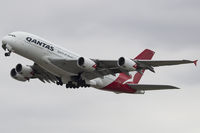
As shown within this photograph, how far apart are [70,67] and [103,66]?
314 centimetres

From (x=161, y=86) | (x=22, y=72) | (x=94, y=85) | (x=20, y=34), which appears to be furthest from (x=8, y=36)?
(x=161, y=86)

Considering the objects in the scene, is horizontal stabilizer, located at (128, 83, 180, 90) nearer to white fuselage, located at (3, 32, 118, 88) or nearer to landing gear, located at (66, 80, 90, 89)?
landing gear, located at (66, 80, 90, 89)

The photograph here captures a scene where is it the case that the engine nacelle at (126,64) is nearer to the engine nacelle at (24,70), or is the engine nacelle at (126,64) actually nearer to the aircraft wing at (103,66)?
the aircraft wing at (103,66)

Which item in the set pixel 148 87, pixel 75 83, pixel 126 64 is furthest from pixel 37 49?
pixel 148 87

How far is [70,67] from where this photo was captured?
2079 inches

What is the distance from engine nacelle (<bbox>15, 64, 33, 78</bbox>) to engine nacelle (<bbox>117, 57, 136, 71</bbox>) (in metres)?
10.3

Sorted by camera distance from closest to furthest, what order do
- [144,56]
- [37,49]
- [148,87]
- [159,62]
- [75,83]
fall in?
1. [159,62]
2. [37,49]
3. [75,83]
4. [148,87]
5. [144,56]

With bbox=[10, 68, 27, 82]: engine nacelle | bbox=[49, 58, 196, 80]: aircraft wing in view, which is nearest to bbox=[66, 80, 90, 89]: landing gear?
bbox=[49, 58, 196, 80]: aircraft wing

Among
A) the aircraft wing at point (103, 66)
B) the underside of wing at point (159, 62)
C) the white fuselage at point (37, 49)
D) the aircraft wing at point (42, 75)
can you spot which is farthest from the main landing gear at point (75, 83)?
the underside of wing at point (159, 62)

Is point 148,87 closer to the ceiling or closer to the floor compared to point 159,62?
closer to the floor

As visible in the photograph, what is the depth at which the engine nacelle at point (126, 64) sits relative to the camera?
50.8 metres

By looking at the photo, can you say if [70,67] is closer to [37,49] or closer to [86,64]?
[86,64]

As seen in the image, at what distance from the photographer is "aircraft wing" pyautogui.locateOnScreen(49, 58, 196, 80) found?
166ft

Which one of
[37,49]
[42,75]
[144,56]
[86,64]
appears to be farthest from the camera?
[144,56]
